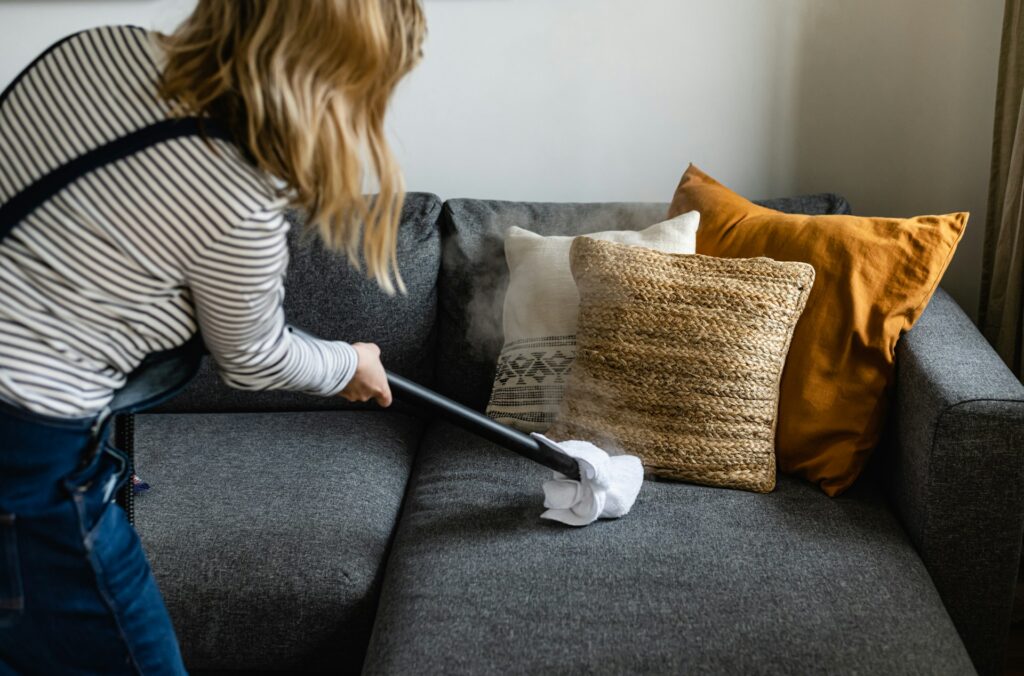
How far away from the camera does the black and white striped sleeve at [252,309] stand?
0.86 metres

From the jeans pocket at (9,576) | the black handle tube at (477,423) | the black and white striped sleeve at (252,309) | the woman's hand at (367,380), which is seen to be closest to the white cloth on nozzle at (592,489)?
the black handle tube at (477,423)

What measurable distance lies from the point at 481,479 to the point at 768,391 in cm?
53

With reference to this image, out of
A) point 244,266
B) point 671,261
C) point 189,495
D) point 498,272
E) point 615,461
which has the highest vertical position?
point 244,266

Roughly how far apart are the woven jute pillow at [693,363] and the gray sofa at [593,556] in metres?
0.07

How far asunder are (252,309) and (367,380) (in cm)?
29

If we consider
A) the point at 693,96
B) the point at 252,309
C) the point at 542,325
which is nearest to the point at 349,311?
the point at 542,325

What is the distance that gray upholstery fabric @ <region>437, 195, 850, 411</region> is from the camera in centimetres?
205

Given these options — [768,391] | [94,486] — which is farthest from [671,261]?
[94,486]

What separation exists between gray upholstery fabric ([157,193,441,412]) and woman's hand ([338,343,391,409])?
2.68 feet

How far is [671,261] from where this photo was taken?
1677mm

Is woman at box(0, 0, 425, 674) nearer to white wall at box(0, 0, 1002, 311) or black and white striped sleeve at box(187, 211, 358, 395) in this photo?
black and white striped sleeve at box(187, 211, 358, 395)

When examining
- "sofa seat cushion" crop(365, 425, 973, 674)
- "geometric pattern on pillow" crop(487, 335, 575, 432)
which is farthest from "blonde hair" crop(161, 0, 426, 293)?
"geometric pattern on pillow" crop(487, 335, 575, 432)

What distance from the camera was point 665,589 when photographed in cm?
130

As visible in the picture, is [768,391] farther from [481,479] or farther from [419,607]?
[419,607]
